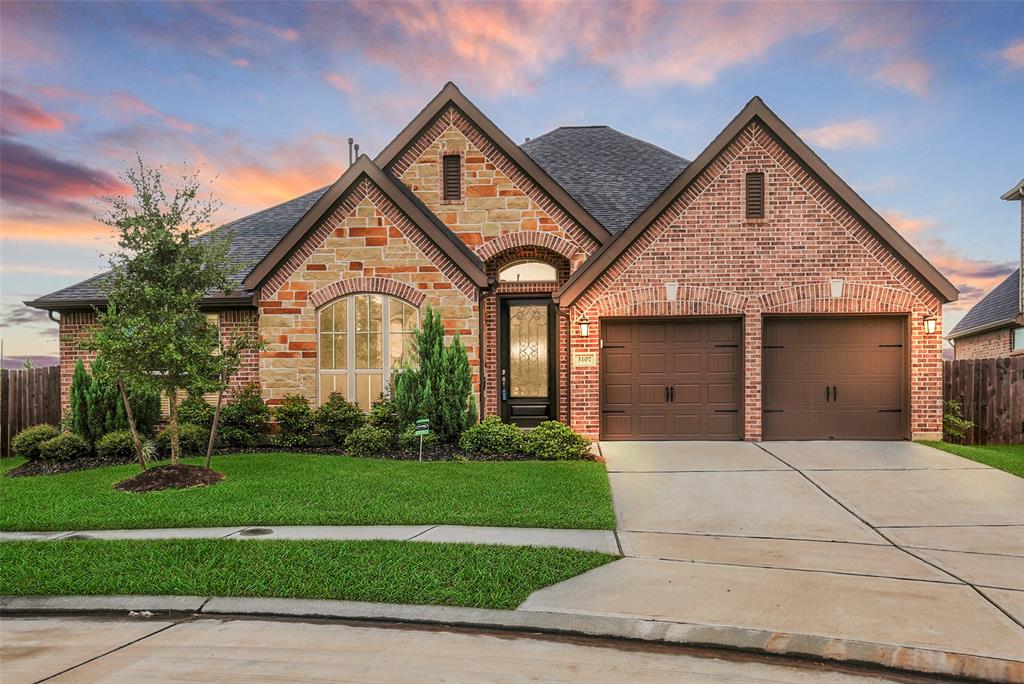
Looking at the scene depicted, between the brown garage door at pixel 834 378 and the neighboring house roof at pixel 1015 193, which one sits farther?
the neighboring house roof at pixel 1015 193

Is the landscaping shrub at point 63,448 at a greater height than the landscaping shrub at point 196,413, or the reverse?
the landscaping shrub at point 196,413

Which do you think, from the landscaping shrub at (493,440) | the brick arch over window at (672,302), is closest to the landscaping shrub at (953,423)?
the brick arch over window at (672,302)

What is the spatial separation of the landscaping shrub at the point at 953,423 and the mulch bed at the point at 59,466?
53.5ft

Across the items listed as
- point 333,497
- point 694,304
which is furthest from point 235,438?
point 694,304

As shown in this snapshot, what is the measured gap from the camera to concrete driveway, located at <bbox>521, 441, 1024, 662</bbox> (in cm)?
460

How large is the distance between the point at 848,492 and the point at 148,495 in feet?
31.7

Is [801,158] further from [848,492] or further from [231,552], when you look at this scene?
Result: [231,552]

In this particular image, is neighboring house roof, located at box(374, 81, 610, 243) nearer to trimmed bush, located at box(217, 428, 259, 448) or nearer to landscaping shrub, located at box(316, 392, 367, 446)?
landscaping shrub, located at box(316, 392, 367, 446)

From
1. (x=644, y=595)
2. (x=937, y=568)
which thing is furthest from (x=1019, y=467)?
(x=644, y=595)

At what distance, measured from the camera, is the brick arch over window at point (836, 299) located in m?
12.4

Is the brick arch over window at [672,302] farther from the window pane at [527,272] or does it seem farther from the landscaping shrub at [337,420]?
the landscaping shrub at [337,420]

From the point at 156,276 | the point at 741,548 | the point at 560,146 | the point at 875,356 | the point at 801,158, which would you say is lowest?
the point at 741,548

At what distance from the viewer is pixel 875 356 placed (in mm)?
Result: 12656

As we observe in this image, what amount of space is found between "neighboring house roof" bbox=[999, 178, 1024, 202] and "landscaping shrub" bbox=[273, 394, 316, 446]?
64.3 ft
